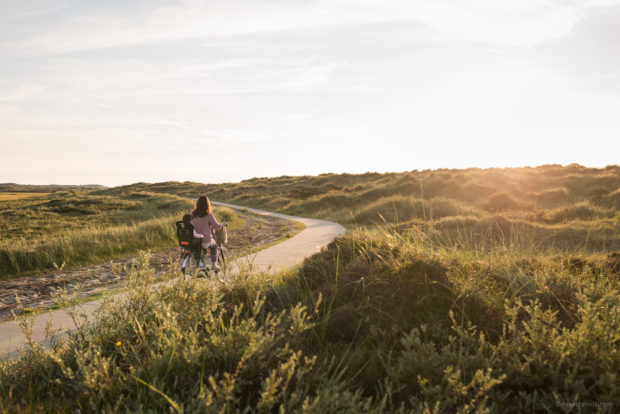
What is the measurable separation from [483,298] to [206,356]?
11.5ft

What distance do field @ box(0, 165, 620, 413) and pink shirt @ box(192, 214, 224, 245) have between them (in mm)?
2628

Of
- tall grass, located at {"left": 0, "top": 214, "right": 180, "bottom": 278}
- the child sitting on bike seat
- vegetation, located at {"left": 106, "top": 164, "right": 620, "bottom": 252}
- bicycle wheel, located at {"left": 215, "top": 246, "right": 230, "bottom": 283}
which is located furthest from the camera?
vegetation, located at {"left": 106, "top": 164, "right": 620, "bottom": 252}

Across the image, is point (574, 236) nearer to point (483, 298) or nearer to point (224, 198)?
point (483, 298)

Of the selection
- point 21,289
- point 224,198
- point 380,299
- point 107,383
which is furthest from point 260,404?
point 224,198

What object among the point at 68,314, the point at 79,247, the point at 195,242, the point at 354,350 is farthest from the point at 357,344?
the point at 79,247

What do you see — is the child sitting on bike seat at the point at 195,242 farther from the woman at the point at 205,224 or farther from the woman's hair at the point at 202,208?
the woman's hair at the point at 202,208

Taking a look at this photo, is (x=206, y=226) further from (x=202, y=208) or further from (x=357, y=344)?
(x=357, y=344)

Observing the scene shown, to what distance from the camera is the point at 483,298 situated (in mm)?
4758

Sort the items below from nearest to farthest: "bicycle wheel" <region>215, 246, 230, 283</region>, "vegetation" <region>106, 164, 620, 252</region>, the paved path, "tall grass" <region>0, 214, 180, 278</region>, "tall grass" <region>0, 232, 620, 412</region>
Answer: "tall grass" <region>0, 232, 620, 412</region>, the paved path, "bicycle wheel" <region>215, 246, 230, 283</region>, "tall grass" <region>0, 214, 180, 278</region>, "vegetation" <region>106, 164, 620, 252</region>

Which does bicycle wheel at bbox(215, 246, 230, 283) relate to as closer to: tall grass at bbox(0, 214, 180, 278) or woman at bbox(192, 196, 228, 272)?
woman at bbox(192, 196, 228, 272)

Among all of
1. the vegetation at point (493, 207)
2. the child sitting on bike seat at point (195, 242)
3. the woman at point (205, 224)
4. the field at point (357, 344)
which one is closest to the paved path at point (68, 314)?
the field at point (357, 344)

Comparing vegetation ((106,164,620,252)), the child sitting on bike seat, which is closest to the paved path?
the child sitting on bike seat

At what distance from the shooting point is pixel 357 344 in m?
4.26

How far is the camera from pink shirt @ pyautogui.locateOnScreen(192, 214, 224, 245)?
8531mm
